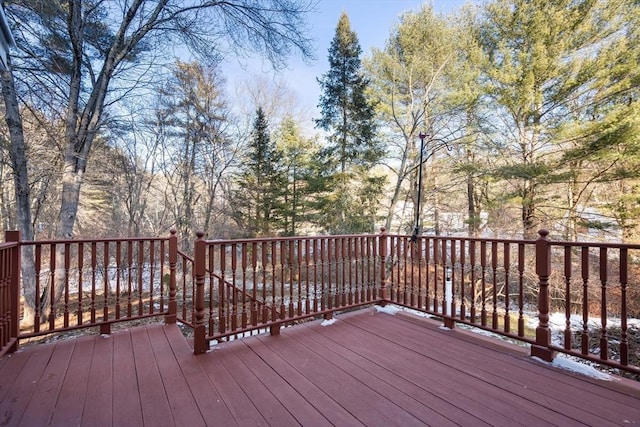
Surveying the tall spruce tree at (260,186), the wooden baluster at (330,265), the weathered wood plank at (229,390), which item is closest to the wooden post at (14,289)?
the weathered wood plank at (229,390)

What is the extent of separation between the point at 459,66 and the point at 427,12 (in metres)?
1.72

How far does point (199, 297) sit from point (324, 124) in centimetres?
875

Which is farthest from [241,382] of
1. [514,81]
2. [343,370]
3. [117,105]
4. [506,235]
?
[514,81]

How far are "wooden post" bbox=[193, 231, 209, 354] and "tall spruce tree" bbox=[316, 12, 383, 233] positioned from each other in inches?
315

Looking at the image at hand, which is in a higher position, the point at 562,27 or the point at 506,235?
the point at 562,27

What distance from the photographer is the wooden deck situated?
1.53 m

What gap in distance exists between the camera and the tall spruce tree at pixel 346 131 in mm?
9711

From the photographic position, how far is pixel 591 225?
7184mm

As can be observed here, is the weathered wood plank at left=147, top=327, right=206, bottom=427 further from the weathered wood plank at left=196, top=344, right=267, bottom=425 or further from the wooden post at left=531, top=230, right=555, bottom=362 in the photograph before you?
the wooden post at left=531, top=230, right=555, bottom=362

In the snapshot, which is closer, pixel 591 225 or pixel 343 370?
pixel 343 370

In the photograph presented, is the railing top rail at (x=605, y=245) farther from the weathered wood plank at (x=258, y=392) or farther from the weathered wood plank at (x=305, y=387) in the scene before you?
the weathered wood plank at (x=258, y=392)

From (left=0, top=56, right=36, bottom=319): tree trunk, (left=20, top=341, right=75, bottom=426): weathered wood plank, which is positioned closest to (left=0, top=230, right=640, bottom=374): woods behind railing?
(left=20, top=341, right=75, bottom=426): weathered wood plank

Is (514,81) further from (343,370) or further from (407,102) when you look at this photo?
(343,370)

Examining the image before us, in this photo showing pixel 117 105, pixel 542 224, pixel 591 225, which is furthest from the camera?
pixel 542 224
